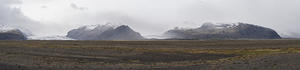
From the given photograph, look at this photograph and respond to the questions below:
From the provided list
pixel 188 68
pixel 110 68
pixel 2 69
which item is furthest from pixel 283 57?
pixel 2 69

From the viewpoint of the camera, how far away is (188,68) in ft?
156

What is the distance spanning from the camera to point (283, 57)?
5284cm

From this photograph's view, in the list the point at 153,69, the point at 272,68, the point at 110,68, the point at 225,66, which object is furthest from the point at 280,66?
the point at 110,68

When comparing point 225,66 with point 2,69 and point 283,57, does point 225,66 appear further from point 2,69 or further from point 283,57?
point 2,69

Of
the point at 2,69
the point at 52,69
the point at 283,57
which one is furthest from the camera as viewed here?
the point at 283,57

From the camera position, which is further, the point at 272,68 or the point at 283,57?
the point at 283,57

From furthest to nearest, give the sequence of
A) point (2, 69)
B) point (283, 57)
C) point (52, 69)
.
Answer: point (283, 57)
point (52, 69)
point (2, 69)

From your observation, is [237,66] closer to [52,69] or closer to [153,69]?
[153,69]

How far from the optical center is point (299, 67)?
146ft

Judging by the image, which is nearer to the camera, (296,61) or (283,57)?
(296,61)

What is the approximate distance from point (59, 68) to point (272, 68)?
21.3 meters

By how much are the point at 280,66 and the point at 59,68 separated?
73.2 ft

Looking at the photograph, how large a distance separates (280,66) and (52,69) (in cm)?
Answer: 2281

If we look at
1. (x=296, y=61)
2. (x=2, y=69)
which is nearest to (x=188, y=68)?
(x=296, y=61)
